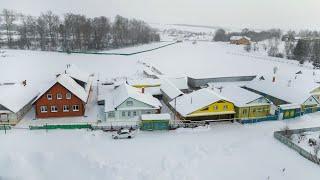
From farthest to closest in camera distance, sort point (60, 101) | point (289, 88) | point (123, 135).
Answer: point (289, 88)
point (60, 101)
point (123, 135)

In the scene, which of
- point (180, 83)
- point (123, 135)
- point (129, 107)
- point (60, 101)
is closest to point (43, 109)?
point (60, 101)

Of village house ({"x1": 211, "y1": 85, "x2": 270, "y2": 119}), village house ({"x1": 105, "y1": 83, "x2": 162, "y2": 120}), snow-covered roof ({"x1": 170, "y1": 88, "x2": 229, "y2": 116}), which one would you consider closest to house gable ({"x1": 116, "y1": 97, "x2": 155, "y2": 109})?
village house ({"x1": 105, "y1": 83, "x2": 162, "y2": 120})

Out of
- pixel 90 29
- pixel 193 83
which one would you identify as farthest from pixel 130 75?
pixel 90 29

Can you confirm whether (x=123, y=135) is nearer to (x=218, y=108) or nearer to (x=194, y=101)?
(x=194, y=101)

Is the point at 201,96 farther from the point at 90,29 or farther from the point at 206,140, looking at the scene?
the point at 90,29

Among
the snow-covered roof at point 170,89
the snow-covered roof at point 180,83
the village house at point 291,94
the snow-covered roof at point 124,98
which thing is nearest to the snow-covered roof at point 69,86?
the snow-covered roof at point 124,98

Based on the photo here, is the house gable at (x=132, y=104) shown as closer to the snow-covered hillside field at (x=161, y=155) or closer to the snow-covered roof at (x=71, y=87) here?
the snow-covered hillside field at (x=161, y=155)
